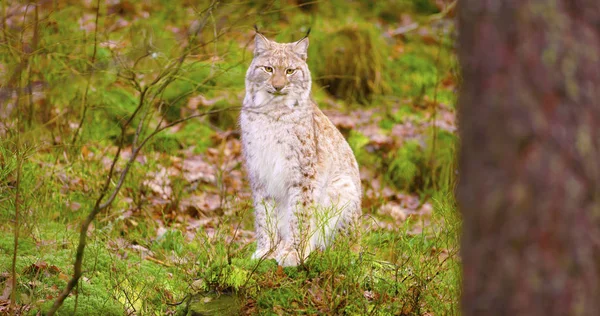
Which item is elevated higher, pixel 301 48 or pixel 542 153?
pixel 542 153

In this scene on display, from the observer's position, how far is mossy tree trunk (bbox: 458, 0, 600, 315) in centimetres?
184

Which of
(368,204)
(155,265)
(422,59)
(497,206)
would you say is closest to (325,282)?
(155,265)

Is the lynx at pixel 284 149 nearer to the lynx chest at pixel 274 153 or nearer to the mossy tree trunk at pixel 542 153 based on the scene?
the lynx chest at pixel 274 153

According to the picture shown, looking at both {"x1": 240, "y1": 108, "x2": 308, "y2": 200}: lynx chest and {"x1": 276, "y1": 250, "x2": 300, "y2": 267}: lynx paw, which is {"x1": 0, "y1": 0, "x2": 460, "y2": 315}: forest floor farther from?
{"x1": 240, "y1": 108, "x2": 308, "y2": 200}: lynx chest

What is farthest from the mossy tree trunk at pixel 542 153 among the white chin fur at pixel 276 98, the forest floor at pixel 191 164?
the white chin fur at pixel 276 98

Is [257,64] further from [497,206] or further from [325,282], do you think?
[497,206]

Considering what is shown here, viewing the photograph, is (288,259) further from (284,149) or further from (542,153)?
(542,153)

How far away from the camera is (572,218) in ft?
6.04

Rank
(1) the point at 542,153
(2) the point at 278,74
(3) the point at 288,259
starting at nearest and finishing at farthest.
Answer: (1) the point at 542,153, (3) the point at 288,259, (2) the point at 278,74

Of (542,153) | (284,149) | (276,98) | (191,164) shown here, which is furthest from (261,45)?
(542,153)

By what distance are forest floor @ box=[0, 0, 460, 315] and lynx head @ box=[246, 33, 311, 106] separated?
Answer: 0.27 metres

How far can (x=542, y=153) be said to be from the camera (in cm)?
183

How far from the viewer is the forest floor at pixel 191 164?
381 cm

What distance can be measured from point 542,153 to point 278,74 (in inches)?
135
